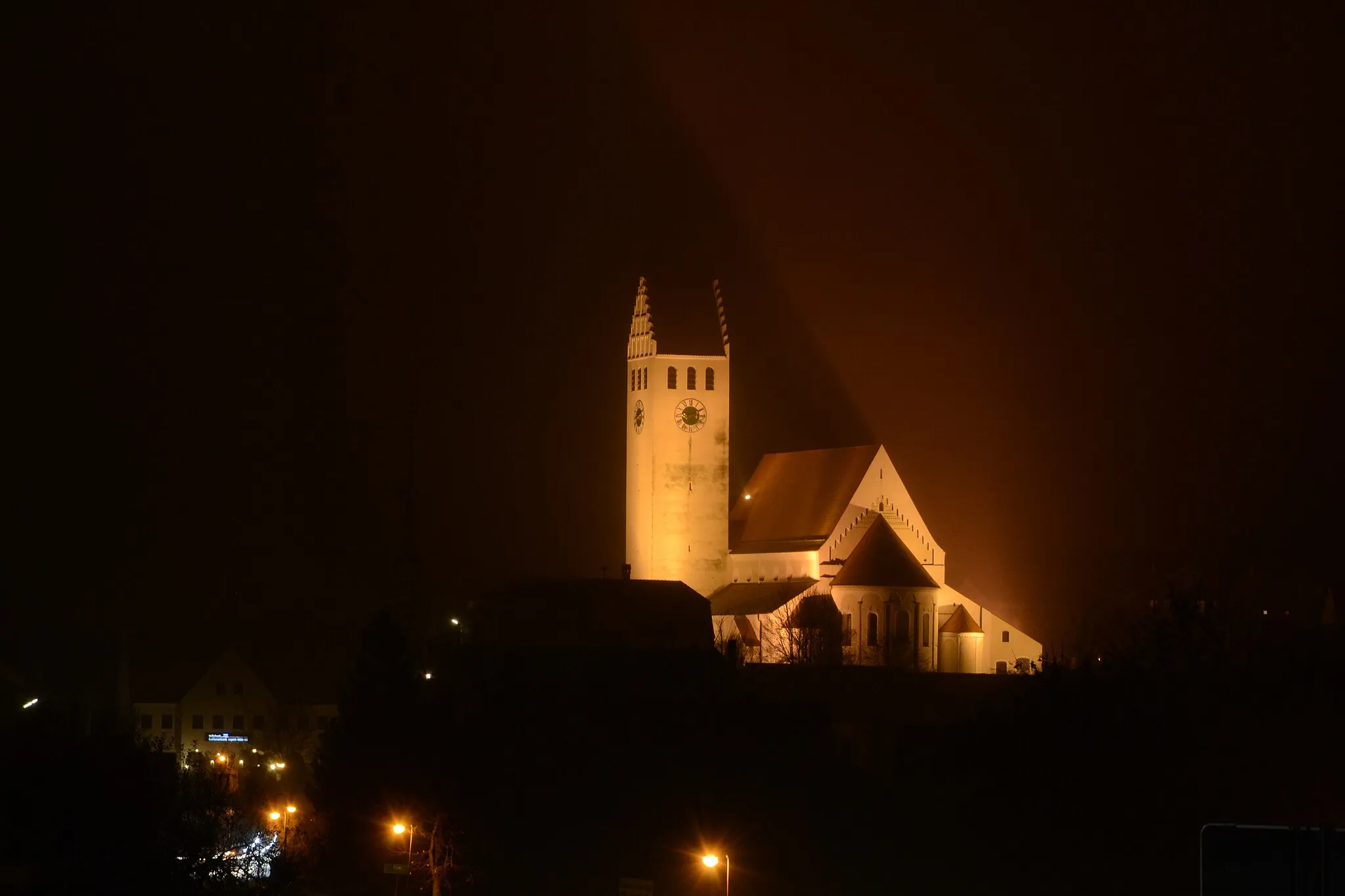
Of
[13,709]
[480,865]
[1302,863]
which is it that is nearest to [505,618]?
[13,709]

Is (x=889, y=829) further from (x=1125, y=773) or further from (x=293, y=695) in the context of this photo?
(x=293, y=695)

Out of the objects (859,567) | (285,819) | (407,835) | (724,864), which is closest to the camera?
(724,864)

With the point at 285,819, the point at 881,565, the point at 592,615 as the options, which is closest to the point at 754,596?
the point at 881,565

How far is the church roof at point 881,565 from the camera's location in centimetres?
8806

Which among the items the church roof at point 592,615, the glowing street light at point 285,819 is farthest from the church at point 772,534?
the glowing street light at point 285,819

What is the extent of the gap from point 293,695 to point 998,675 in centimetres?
3456

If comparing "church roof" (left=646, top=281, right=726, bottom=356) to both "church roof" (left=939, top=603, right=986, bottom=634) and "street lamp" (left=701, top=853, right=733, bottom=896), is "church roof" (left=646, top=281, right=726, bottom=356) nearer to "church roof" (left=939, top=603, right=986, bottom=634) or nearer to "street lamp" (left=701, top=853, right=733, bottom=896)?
"church roof" (left=939, top=603, right=986, bottom=634)

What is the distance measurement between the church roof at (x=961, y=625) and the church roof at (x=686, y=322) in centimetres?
1689

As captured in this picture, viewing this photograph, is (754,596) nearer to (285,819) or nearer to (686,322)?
(686,322)

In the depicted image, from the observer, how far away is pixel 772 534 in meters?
93.2

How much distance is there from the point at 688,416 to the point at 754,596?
30.4ft

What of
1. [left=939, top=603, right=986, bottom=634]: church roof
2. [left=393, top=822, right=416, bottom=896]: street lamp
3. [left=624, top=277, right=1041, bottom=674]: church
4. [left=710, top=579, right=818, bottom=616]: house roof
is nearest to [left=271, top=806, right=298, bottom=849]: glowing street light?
[left=393, top=822, right=416, bottom=896]: street lamp

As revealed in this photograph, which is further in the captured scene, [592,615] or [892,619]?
[892,619]

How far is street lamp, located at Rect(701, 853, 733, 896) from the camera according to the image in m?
40.0
